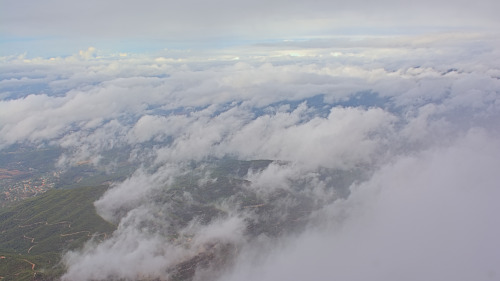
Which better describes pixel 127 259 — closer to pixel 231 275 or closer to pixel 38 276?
pixel 38 276

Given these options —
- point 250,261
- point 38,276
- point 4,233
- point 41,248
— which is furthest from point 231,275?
point 4,233

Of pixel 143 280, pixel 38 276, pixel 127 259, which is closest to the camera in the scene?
pixel 38 276

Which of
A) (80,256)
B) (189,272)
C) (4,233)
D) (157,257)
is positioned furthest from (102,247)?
(4,233)

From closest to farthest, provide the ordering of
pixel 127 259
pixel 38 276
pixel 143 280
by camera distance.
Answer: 1. pixel 38 276
2. pixel 143 280
3. pixel 127 259

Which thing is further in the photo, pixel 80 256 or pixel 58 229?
pixel 58 229

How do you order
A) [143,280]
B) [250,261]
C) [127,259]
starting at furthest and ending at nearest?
[250,261]
[127,259]
[143,280]

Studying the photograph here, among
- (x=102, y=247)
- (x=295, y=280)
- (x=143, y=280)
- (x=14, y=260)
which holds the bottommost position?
(x=295, y=280)

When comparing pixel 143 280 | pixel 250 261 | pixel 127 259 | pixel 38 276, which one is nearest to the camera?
pixel 38 276

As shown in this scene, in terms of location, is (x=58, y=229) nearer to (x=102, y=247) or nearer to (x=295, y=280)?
(x=102, y=247)

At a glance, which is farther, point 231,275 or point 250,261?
point 250,261

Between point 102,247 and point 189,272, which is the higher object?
point 102,247
